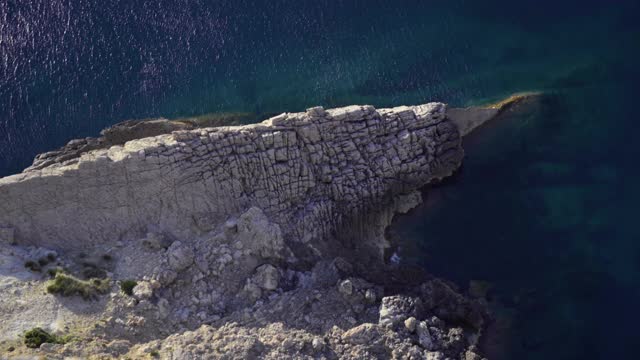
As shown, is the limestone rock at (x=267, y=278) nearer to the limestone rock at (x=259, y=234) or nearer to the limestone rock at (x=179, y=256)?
the limestone rock at (x=259, y=234)

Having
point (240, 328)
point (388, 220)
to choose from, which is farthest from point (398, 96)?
point (240, 328)

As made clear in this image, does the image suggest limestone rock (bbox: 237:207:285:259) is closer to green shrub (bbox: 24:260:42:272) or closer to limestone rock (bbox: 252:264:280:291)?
Answer: limestone rock (bbox: 252:264:280:291)

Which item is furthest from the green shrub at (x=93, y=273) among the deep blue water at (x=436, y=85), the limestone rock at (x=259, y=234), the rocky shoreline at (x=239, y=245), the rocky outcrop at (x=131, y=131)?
the deep blue water at (x=436, y=85)

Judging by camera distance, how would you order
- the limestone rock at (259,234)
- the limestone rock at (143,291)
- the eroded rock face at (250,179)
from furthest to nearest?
the limestone rock at (259,234) → the eroded rock face at (250,179) → the limestone rock at (143,291)

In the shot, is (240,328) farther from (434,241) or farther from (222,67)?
(222,67)

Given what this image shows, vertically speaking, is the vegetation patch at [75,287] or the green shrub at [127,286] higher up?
the vegetation patch at [75,287]

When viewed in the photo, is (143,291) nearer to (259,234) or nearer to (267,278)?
(267,278)

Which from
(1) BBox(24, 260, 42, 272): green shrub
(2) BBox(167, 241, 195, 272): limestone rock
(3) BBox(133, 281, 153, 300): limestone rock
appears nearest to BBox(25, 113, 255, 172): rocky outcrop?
(1) BBox(24, 260, 42, 272): green shrub

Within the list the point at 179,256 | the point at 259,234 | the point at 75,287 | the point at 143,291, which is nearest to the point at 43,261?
the point at 75,287
